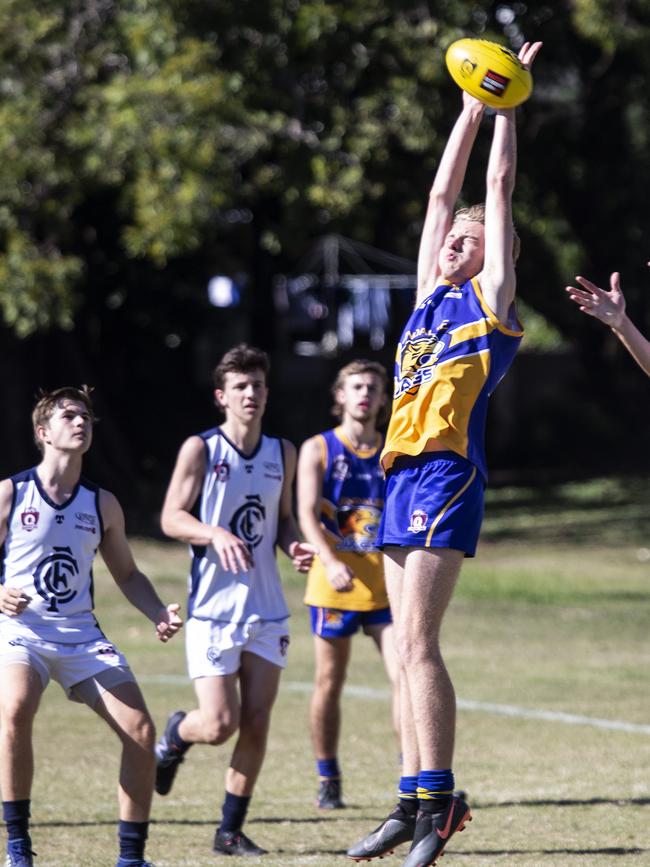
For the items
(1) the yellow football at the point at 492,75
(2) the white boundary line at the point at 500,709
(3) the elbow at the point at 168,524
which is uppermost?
(1) the yellow football at the point at 492,75

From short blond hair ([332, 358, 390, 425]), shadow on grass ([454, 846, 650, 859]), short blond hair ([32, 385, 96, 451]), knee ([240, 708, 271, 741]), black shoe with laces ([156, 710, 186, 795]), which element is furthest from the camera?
short blond hair ([332, 358, 390, 425])

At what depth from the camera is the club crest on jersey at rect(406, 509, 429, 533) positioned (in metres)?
5.68

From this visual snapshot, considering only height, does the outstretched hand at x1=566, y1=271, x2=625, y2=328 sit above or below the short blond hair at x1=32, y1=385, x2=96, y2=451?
above

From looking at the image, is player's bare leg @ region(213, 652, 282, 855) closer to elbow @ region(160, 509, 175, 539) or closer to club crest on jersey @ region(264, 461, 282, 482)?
elbow @ region(160, 509, 175, 539)

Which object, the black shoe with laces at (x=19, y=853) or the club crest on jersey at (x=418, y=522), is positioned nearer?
the club crest on jersey at (x=418, y=522)

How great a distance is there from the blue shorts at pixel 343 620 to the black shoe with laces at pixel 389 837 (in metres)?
2.45

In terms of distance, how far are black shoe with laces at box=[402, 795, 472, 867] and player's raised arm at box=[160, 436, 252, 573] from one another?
1652mm

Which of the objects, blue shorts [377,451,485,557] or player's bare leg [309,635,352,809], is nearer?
blue shorts [377,451,485,557]

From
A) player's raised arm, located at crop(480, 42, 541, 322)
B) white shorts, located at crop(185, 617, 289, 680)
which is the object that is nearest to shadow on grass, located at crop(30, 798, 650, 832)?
white shorts, located at crop(185, 617, 289, 680)

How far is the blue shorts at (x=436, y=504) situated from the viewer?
567 cm

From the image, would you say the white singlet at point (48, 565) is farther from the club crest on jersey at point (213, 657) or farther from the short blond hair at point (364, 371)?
the short blond hair at point (364, 371)

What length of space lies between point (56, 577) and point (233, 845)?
4.98ft

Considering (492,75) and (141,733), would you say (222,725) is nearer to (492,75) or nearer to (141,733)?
(141,733)

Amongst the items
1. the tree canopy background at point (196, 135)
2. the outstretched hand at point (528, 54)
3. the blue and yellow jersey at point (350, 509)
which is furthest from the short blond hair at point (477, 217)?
the tree canopy background at point (196, 135)
